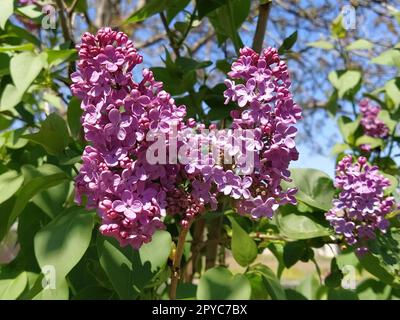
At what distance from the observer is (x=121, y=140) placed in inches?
26.9

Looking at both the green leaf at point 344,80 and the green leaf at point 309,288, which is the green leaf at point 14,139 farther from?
the green leaf at point 344,80

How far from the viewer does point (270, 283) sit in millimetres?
931

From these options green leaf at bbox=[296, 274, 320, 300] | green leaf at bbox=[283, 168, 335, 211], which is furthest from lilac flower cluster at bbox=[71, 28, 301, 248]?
green leaf at bbox=[296, 274, 320, 300]

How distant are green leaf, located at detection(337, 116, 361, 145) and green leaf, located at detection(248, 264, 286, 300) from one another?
3.12ft

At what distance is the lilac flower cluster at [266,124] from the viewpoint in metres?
0.72

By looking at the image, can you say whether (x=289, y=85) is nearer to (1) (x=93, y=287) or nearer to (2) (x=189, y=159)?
(2) (x=189, y=159)

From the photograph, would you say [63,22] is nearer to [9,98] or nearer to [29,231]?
[9,98]

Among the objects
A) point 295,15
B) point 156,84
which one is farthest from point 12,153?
point 295,15

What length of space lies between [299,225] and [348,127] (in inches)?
31.7

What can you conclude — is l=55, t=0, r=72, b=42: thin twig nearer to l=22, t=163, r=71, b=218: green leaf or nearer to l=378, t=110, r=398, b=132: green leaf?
l=22, t=163, r=71, b=218: green leaf

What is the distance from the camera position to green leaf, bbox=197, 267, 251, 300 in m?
0.78

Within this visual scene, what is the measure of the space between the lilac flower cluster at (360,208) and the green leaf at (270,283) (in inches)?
5.7

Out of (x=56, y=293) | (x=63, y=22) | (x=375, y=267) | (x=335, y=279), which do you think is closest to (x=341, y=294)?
(x=335, y=279)

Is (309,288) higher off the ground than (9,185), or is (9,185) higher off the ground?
(9,185)
